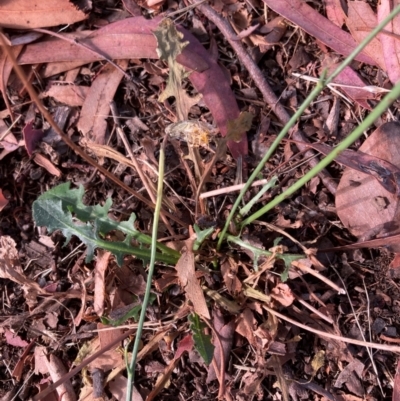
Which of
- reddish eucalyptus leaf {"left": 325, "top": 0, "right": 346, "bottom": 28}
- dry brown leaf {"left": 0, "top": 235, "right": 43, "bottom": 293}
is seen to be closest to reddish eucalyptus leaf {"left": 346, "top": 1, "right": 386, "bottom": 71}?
reddish eucalyptus leaf {"left": 325, "top": 0, "right": 346, "bottom": 28}

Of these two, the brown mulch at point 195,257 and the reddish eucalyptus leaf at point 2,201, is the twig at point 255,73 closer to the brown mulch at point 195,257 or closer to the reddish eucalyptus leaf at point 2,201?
the brown mulch at point 195,257

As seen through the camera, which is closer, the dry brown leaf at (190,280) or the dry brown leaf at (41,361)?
the dry brown leaf at (190,280)

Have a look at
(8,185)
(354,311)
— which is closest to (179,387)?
(354,311)

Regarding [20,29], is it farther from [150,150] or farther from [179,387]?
[179,387]

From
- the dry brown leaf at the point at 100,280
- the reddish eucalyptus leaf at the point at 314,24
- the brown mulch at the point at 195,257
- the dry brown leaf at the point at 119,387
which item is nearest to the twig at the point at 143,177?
the brown mulch at the point at 195,257

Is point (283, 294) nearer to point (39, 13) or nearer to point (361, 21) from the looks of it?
point (361, 21)

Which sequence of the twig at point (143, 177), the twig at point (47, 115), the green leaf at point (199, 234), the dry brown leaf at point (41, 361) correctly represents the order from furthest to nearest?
the dry brown leaf at point (41, 361), the twig at point (143, 177), the green leaf at point (199, 234), the twig at point (47, 115)
